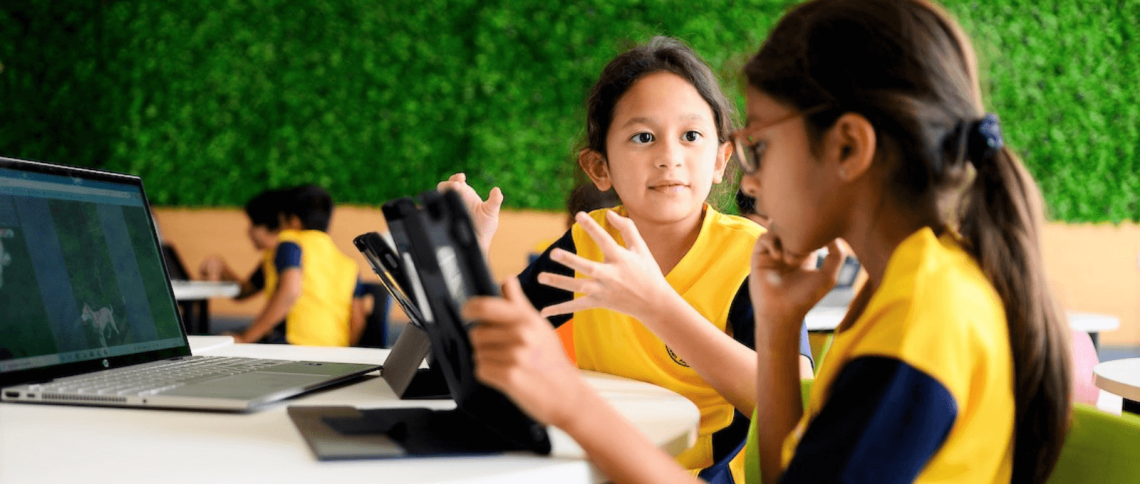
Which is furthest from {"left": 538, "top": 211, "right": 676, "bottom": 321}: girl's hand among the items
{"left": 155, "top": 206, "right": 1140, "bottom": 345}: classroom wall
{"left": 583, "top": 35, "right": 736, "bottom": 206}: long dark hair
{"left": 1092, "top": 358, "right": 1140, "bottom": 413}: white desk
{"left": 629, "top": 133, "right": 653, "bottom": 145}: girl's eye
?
{"left": 155, "top": 206, "right": 1140, "bottom": 345}: classroom wall

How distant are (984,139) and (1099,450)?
33 centimetres

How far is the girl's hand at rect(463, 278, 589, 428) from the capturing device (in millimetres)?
597

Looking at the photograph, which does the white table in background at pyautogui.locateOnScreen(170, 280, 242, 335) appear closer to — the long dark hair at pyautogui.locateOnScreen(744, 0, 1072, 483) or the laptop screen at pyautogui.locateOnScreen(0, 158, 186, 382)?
the laptop screen at pyautogui.locateOnScreen(0, 158, 186, 382)

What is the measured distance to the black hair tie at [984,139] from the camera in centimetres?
→ 71

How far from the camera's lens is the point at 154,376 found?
1.00 meters

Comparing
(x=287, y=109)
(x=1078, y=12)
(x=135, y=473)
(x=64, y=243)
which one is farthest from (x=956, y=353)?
(x=1078, y=12)

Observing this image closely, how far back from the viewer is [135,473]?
64 centimetres

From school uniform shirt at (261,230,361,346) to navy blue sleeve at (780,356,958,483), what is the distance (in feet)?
10.4

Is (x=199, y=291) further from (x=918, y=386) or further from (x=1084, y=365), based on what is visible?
(x=918, y=386)

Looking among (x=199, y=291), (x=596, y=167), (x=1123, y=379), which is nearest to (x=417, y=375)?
(x=596, y=167)

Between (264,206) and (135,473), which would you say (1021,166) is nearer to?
(135,473)

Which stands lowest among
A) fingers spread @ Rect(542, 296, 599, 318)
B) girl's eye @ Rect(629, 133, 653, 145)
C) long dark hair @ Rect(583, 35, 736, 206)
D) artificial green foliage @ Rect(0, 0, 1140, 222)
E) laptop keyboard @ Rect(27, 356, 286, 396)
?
fingers spread @ Rect(542, 296, 599, 318)

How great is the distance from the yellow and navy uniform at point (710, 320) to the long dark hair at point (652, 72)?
0.68 feet

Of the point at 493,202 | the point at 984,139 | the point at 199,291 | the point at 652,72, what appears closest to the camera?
the point at 984,139
